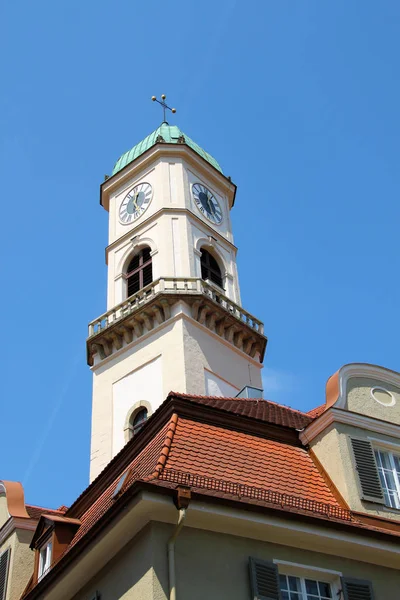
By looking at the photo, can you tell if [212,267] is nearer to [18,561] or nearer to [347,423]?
[18,561]

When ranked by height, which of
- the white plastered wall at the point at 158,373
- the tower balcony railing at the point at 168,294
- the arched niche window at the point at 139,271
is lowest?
the white plastered wall at the point at 158,373

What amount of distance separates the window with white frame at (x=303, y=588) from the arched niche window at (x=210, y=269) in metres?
25.6

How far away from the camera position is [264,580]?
13.8 metres

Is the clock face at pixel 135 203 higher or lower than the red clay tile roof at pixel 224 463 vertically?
higher

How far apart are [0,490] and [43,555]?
540cm

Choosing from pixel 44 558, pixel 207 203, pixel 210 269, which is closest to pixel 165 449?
pixel 44 558

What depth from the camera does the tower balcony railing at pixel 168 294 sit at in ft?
120

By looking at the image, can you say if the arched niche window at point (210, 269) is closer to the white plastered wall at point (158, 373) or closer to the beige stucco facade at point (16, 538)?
the white plastered wall at point (158, 373)

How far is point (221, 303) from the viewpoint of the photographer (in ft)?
123

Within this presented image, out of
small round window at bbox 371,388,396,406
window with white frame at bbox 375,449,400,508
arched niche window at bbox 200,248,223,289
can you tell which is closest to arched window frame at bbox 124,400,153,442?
arched niche window at bbox 200,248,223,289

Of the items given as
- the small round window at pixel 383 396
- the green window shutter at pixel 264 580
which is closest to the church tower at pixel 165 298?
the small round window at pixel 383 396

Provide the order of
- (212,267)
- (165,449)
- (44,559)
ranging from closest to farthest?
(165,449), (44,559), (212,267)

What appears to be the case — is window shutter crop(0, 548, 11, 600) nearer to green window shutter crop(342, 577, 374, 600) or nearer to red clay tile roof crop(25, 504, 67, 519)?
red clay tile roof crop(25, 504, 67, 519)

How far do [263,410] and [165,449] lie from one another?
525 centimetres
